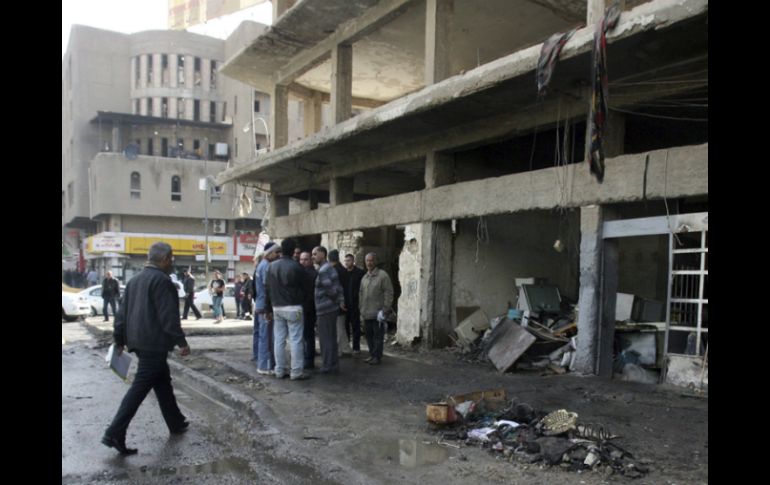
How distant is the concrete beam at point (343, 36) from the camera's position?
1273 cm

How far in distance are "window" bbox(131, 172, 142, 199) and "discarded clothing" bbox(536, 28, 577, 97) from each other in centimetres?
3974

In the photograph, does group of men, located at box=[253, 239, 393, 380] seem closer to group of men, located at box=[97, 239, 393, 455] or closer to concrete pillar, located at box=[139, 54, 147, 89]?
group of men, located at box=[97, 239, 393, 455]

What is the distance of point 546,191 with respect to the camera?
9.55m

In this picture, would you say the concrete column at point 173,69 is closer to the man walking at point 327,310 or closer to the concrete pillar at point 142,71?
the concrete pillar at point 142,71

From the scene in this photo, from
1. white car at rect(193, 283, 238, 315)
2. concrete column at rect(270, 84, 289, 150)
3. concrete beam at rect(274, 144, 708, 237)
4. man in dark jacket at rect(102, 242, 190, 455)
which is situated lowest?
white car at rect(193, 283, 238, 315)

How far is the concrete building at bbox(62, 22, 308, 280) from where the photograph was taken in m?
42.2

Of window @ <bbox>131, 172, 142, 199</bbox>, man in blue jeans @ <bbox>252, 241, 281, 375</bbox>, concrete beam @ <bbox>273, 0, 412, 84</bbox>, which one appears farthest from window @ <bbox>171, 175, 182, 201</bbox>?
man in blue jeans @ <bbox>252, 241, 281, 375</bbox>

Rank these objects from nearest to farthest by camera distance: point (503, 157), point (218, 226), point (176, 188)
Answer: point (503, 157), point (176, 188), point (218, 226)

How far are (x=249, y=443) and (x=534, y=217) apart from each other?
9366 millimetres

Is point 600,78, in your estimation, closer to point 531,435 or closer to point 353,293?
point 531,435

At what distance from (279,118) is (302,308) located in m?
11.0

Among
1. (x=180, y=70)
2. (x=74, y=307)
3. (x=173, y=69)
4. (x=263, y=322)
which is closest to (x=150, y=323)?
(x=263, y=322)

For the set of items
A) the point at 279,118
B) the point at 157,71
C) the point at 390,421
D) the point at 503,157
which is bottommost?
the point at 390,421
